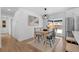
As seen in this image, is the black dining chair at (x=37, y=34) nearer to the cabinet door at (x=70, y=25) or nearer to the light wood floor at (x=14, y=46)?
the light wood floor at (x=14, y=46)

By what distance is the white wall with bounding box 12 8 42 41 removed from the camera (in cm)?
202

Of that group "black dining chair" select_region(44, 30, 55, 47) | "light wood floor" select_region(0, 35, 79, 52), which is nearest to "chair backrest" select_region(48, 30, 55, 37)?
"black dining chair" select_region(44, 30, 55, 47)

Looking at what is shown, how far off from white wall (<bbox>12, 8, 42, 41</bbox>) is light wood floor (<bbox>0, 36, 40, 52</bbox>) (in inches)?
3.6

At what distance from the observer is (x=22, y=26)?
2.04 meters

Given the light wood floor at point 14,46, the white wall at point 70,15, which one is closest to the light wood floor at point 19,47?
the light wood floor at point 14,46

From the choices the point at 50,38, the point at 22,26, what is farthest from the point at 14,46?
the point at 50,38

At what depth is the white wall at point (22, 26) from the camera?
202cm

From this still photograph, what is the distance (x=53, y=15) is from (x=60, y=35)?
37cm

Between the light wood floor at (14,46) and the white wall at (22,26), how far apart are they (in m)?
0.09

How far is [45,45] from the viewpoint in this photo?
80.6 inches

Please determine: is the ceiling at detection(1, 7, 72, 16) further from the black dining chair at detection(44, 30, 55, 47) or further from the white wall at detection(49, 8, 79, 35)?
the black dining chair at detection(44, 30, 55, 47)

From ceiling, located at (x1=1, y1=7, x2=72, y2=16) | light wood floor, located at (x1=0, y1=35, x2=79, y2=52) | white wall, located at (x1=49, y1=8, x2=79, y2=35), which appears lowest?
light wood floor, located at (x1=0, y1=35, x2=79, y2=52)

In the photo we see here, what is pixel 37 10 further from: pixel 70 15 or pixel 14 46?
pixel 14 46
